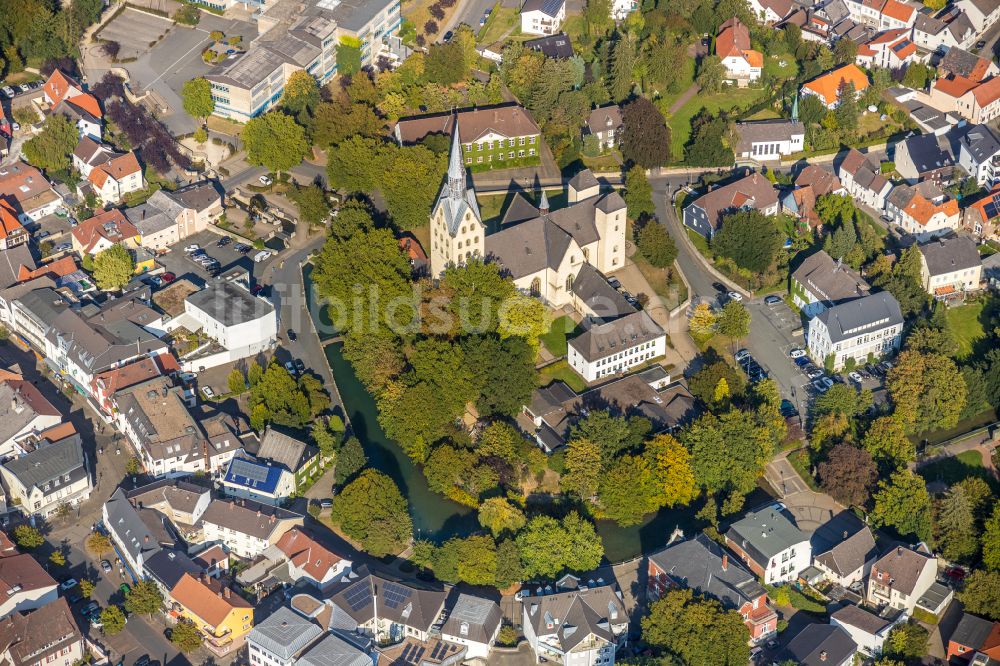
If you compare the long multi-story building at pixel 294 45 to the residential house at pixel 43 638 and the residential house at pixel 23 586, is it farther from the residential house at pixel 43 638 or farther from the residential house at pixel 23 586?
the residential house at pixel 43 638

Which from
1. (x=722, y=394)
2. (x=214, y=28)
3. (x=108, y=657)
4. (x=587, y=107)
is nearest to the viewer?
(x=108, y=657)

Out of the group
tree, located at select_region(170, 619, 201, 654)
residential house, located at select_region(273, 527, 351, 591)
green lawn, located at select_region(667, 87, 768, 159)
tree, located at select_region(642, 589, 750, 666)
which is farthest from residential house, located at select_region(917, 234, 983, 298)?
tree, located at select_region(170, 619, 201, 654)

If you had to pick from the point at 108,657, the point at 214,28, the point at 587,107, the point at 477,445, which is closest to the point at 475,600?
the point at 477,445

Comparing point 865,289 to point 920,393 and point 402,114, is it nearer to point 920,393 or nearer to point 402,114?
point 920,393

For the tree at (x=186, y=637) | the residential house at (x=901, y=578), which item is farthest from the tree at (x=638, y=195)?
the tree at (x=186, y=637)

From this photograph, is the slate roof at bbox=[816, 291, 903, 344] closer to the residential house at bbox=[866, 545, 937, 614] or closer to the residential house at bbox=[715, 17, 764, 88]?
the residential house at bbox=[866, 545, 937, 614]

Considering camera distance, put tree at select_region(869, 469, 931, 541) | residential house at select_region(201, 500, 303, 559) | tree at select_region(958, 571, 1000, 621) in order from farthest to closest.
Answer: tree at select_region(869, 469, 931, 541) → residential house at select_region(201, 500, 303, 559) → tree at select_region(958, 571, 1000, 621)

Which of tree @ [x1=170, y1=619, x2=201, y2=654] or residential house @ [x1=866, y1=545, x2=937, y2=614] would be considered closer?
tree @ [x1=170, y1=619, x2=201, y2=654]
